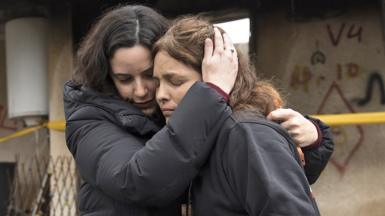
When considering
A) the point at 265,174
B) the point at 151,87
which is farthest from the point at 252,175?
the point at 151,87

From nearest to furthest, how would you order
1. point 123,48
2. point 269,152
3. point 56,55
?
point 269,152 < point 123,48 < point 56,55

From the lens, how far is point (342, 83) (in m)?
5.72

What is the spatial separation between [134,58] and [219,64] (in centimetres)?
34

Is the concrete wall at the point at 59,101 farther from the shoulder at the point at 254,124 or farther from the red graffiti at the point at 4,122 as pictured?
the shoulder at the point at 254,124

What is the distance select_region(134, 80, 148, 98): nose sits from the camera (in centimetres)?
208

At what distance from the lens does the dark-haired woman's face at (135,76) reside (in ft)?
6.76

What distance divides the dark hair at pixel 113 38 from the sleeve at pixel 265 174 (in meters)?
0.53

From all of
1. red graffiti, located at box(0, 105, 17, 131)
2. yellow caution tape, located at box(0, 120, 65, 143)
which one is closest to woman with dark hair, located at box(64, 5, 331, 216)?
yellow caution tape, located at box(0, 120, 65, 143)

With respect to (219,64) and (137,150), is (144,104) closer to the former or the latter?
(137,150)

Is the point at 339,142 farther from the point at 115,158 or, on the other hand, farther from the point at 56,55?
the point at 115,158

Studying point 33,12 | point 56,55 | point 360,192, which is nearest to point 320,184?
point 360,192

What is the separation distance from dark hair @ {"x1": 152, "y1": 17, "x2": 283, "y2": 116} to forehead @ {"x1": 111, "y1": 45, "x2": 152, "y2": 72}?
11 centimetres

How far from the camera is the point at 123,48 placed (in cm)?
206

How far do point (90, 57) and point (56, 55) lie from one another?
4655 millimetres
